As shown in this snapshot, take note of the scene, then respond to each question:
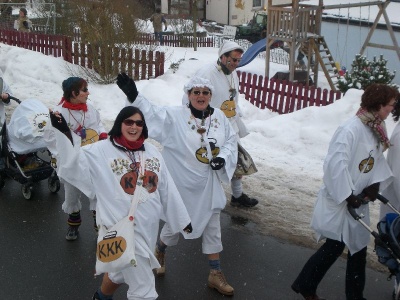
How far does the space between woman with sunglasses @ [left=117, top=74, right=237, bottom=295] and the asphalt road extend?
364 mm

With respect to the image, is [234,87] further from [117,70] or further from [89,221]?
[117,70]

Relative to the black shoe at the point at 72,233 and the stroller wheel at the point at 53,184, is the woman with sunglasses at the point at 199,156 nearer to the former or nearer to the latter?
the black shoe at the point at 72,233

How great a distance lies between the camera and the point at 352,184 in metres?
4.18

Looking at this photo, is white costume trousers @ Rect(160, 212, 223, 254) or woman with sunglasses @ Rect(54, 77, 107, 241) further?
woman with sunglasses @ Rect(54, 77, 107, 241)

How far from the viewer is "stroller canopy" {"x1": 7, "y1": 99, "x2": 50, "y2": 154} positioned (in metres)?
6.78

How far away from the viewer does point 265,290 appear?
4.91m

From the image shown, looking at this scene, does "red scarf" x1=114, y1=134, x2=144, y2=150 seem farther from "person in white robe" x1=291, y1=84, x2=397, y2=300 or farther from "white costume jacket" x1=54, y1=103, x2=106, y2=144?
"white costume jacket" x1=54, y1=103, x2=106, y2=144

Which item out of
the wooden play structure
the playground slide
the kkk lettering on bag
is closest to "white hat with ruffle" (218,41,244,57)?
the kkk lettering on bag

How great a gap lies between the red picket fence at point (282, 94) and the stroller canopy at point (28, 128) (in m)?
6.48

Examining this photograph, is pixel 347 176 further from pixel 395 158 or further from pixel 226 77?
pixel 226 77

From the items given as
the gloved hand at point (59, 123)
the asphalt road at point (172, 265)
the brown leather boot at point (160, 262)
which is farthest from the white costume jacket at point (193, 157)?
the gloved hand at point (59, 123)

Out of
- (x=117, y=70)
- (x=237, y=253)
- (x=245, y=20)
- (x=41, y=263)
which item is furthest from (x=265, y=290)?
(x=245, y=20)

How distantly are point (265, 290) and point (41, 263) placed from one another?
2185mm

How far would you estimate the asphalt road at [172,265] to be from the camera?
4867 millimetres
